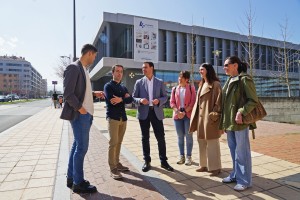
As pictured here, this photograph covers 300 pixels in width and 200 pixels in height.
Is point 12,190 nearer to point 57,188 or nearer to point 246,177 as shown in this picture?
point 57,188

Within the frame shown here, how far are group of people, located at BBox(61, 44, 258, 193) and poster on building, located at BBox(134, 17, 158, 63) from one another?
13.4m

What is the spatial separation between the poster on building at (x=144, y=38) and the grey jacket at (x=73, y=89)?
14.8 metres

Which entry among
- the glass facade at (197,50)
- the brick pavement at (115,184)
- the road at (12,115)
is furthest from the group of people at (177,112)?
the glass facade at (197,50)

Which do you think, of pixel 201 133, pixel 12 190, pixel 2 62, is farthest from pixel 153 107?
pixel 2 62

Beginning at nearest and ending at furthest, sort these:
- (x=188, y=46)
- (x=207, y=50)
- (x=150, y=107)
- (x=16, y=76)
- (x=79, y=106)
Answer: (x=79, y=106), (x=150, y=107), (x=188, y=46), (x=207, y=50), (x=16, y=76)

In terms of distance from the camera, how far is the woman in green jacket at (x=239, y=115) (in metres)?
3.70

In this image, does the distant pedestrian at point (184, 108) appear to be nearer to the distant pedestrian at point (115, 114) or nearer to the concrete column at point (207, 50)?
the distant pedestrian at point (115, 114)

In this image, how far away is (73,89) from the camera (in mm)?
3605

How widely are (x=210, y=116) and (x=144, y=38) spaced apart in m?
15.1

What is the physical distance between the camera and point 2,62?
12962 centimetres

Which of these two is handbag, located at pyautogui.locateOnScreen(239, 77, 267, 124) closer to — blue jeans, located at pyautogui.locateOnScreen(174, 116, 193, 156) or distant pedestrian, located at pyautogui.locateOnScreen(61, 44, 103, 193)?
blue jeans, located at pyautogui.locateOnScreen(174, 116, 193, 156)

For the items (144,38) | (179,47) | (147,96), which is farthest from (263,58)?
(147,96)

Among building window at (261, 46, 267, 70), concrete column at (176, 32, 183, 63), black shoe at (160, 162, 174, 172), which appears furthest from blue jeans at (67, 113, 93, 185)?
building window at (261, 46, 267, 70)

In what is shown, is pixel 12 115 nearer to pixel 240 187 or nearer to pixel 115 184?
pixel 115 184
